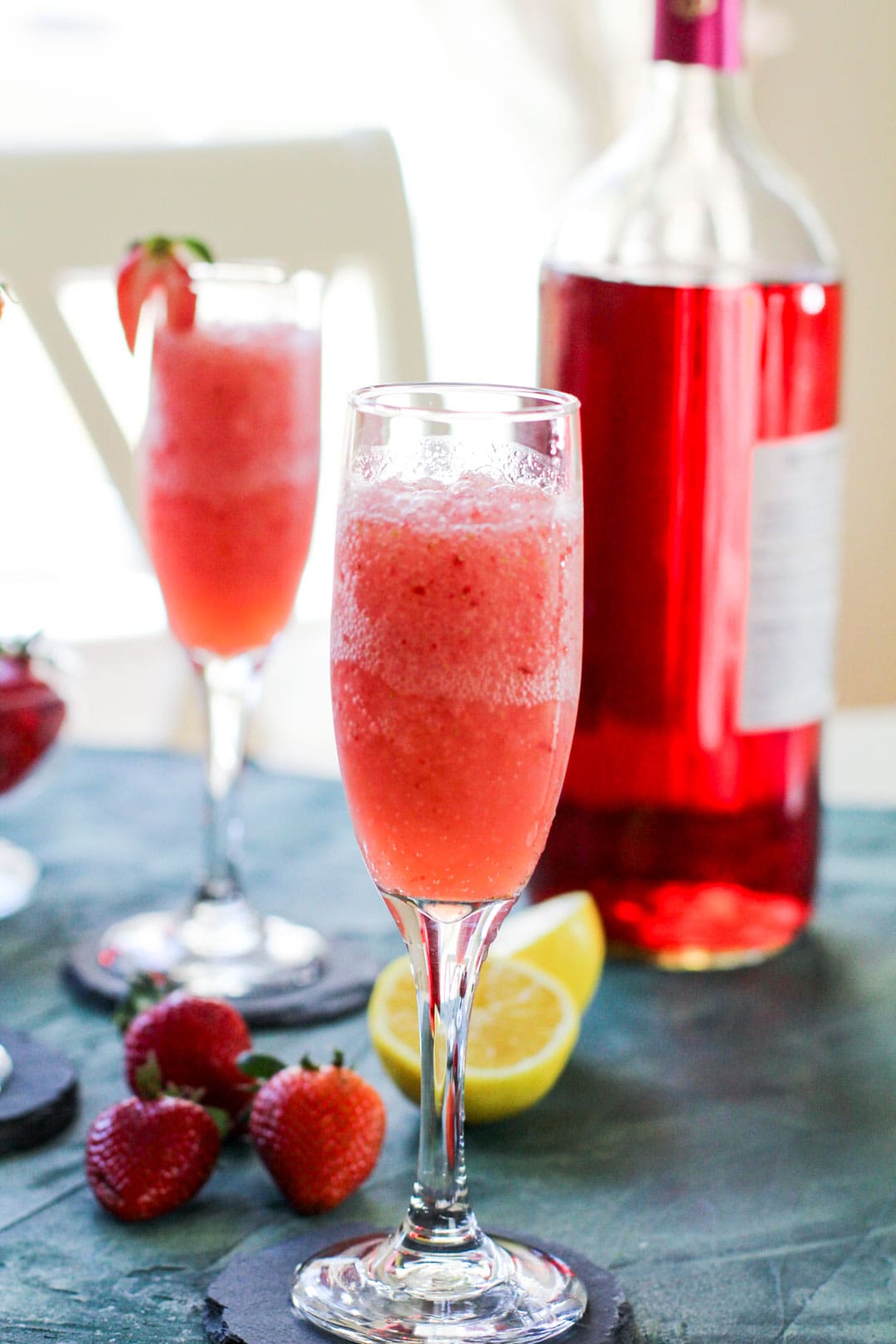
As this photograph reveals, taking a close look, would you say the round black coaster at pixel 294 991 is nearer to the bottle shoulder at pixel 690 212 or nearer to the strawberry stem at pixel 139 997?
the strawberry stem at pixel 139 997

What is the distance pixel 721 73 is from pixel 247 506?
0.42m

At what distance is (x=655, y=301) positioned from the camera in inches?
44.1

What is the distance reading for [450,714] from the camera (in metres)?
0.73

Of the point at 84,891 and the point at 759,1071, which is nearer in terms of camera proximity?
the point at 759,1071

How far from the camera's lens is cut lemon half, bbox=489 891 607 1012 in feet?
3.45

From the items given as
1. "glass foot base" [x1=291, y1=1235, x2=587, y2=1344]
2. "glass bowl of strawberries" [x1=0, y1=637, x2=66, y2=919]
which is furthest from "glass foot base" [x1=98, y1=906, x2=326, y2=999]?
"glass foot base" [x1=291, y1=1235, x2=587, y2=1344]

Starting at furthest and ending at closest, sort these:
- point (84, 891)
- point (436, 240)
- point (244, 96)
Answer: point (436, 240)
point (244, 96)
point (84, 891)

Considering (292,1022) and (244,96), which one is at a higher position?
(244,96)

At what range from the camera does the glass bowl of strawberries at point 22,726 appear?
50.5 inches

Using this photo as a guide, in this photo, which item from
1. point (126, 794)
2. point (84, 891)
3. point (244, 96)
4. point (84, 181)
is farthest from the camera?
point (244, 96)

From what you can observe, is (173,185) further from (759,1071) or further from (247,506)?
(759,1071)

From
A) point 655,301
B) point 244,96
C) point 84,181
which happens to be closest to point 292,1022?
point 655,301

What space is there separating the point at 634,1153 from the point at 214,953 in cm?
36

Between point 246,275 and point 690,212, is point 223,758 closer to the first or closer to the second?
point 246,275
